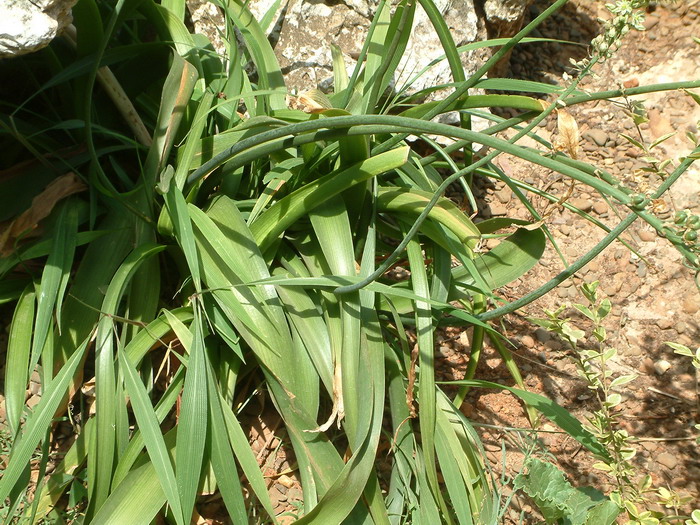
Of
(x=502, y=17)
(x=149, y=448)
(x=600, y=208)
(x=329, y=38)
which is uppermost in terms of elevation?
(x=502, y=17)

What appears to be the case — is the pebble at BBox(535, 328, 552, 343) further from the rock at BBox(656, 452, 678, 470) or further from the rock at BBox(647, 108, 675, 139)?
the rock at BBox(647, 108, 675, 139)

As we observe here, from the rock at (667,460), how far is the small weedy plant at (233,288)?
297mm

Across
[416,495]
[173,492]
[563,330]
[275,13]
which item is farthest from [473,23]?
[173,492]

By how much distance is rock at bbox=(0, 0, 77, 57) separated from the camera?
1.39 meters

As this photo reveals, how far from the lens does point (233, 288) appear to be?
1.65 meters

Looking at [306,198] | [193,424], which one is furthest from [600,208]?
[193,424]

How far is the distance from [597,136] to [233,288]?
1596 mm

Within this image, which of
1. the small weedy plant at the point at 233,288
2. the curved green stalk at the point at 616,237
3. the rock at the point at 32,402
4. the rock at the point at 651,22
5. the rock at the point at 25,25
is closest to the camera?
the curved green stalk at the point at 616,237

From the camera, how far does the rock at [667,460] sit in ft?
6.27

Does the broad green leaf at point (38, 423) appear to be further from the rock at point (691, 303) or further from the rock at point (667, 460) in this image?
the rock at point (691, 303)

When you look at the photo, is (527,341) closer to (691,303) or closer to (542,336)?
(542,336)

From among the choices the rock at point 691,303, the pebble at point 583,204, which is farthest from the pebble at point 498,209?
the rock at point 691,303

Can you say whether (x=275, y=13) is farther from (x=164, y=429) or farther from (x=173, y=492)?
(x=173, y=492)

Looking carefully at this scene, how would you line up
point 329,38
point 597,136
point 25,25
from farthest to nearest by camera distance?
point 597,136 → point 329,38 → point 25,25
